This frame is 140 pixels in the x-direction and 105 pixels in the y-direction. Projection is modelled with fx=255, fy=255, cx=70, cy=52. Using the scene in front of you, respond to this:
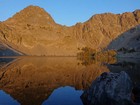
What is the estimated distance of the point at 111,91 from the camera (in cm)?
2519

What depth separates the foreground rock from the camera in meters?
24.8

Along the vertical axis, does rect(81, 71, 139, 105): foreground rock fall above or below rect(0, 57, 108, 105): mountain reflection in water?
above

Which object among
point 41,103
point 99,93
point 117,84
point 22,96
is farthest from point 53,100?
point 117,84

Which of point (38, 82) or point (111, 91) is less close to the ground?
point (111, 91)

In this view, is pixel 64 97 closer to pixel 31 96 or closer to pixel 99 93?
pixel 31 96

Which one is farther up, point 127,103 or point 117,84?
point 117,84

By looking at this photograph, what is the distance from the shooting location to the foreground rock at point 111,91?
81.3ft

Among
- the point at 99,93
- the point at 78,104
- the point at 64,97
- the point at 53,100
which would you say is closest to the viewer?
the point at 99,93

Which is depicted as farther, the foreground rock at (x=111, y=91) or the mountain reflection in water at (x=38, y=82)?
the mountain reflection in water at (x=38, y=82)

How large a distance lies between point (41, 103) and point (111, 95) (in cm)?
831

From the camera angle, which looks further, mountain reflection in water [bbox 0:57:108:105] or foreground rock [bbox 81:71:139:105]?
mountain reflection in water [bbox 0:57:108:105]

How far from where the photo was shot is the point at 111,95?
24969 millimetres

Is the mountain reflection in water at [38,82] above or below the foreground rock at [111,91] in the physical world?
below

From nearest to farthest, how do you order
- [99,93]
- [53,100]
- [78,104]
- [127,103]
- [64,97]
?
[127,103] < [99,93] < [78,104] < [53,100] < [64,97]
